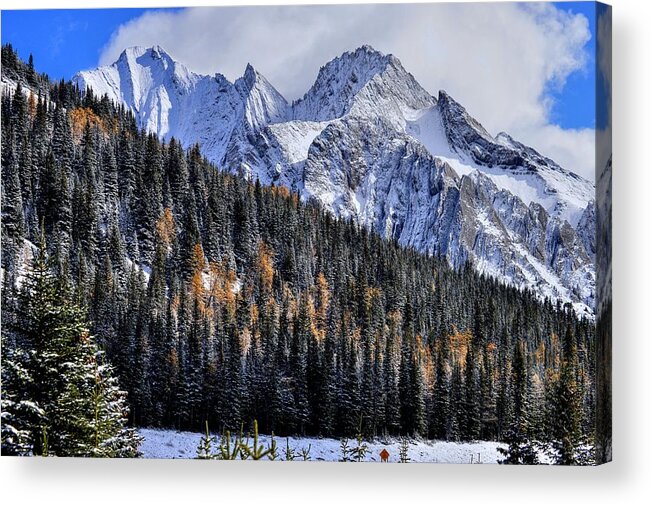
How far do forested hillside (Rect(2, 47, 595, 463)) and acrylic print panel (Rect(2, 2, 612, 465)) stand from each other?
0.13 feet

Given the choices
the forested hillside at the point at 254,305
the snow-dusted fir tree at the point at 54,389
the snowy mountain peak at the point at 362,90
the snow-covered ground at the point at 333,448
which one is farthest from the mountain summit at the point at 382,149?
the snow-dusted fir tree at the point at 54,389

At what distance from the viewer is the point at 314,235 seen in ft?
56.2

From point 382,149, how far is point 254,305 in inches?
132

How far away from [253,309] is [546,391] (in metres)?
4.97

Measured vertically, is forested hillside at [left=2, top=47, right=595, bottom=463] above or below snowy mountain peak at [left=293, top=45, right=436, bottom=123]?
below

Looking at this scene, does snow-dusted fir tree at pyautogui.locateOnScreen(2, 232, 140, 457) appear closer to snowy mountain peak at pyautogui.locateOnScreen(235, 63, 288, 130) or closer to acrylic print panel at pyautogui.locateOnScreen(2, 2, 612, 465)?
acrylic print panel at pyautogui.locateOnScreen(2, 2, 612, 465)

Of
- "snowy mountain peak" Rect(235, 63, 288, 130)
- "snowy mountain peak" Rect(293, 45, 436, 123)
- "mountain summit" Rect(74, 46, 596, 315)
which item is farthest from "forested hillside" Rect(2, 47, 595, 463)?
"snowy mountain peak" Rect(293, 45, 436, 123)

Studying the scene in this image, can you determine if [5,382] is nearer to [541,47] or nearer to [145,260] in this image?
[145,260]

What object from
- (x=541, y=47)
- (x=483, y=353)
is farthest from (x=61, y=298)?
(x=541, y=47)

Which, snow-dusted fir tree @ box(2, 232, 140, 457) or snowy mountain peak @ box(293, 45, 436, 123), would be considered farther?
snowy mountain peak @ box(293, 45, 436, 123)

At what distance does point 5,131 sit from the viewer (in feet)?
52.9

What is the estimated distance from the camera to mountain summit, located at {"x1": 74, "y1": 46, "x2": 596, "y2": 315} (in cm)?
1525

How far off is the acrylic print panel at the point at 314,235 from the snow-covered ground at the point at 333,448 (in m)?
0.03

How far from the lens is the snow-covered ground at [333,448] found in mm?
14492
